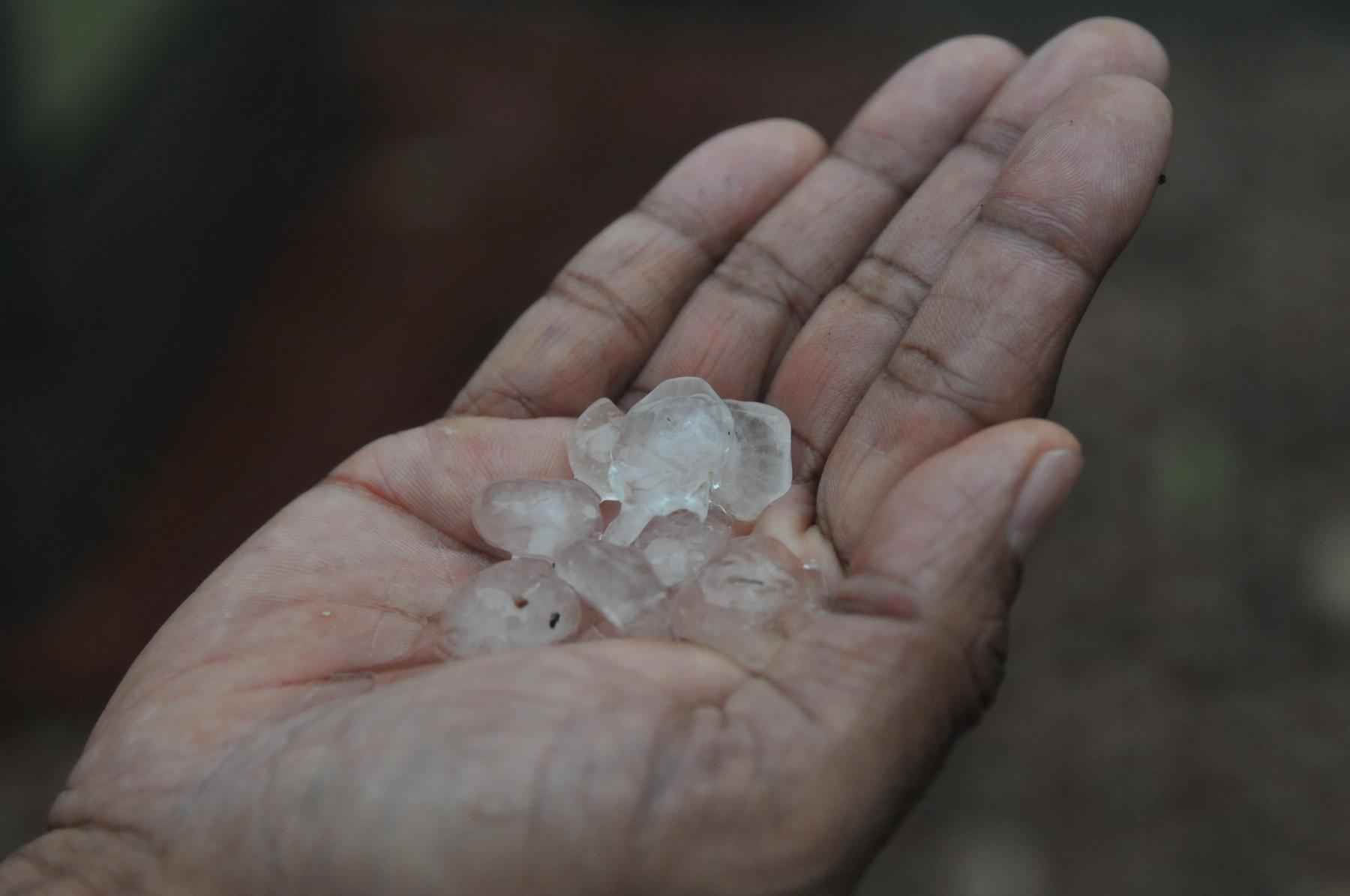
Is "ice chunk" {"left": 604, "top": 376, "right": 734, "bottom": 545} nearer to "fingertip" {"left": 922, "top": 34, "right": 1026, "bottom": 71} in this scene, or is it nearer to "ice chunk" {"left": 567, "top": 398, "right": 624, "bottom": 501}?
"ice chunk" {"left": 567, "top": 398, "right": 624, "bottom": 501}

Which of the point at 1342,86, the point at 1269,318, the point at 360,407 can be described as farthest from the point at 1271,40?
the point at 360,407

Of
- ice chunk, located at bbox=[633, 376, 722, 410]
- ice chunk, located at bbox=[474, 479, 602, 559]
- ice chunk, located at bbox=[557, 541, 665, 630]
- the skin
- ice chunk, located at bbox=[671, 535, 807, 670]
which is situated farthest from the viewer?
ice chunk, located at bbox=[633, 376, 722, 410]

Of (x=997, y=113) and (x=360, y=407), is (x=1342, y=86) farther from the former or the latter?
(x=360, y=407)

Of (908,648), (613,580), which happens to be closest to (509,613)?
(613,580)

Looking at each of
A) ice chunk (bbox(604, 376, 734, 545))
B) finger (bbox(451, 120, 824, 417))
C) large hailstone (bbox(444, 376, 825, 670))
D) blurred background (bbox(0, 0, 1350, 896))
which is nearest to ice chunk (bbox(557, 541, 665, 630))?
large hailstone (bbox(444, 376, 825, 670))

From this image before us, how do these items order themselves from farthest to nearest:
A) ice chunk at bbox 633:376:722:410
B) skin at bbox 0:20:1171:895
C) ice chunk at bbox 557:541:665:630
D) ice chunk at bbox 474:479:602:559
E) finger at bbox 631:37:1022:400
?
finger at bbox 631:37:1022:400 < ice chunk at bbox 633:376:722:410 < ice chunk at bbox 474:479:602:559 < ice chunk at bbox 557:541:665:630 < skin at bbox 0:20:1171:895
